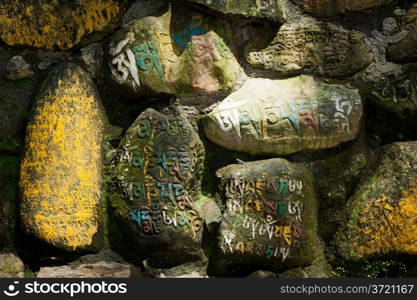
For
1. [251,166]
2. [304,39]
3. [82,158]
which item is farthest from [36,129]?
[304,39]

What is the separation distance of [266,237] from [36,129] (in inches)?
24.3

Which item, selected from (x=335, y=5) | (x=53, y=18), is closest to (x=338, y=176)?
(x=335, y=5)

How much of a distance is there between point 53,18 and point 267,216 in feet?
2.34

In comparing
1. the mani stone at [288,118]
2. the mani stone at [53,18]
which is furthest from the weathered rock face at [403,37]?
the mani stone at [53,18]

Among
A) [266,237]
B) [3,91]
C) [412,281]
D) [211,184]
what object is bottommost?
[412,281]

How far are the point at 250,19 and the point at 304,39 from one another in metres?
0.14

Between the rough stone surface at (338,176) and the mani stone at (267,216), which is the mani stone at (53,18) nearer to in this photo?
the mani stone at (267,216)

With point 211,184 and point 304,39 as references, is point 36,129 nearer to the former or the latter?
point 211,184

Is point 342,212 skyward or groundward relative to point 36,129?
groundward

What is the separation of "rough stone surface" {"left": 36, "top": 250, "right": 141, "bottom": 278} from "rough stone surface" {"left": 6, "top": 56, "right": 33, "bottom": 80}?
48cm

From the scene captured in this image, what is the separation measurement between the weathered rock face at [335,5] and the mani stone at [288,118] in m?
0.17

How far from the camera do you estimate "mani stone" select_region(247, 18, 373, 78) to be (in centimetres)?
179

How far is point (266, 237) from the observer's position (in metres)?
1.77

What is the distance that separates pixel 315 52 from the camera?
1802 millimetres
